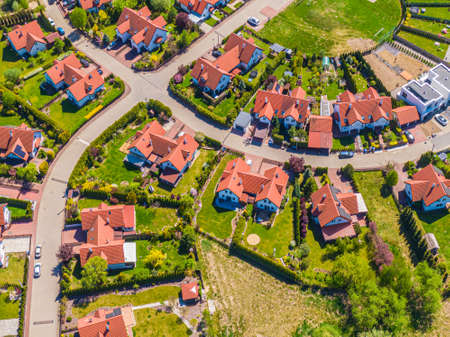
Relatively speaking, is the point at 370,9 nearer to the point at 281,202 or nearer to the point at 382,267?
the point at 281,202

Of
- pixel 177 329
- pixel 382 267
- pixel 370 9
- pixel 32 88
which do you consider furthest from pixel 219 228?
pixel 370 9

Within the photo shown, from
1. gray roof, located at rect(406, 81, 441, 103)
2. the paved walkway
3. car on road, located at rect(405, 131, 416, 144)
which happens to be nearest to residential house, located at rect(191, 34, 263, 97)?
gray roof, located at rect(406, 81, 441, 103)

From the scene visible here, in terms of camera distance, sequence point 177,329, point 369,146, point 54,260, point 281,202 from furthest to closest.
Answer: point 369,146 → point 281,202 → point 54,260 → point 177,329

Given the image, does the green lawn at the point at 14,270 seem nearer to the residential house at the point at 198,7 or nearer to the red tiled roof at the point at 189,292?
the red tiled roof at the point at 189,292

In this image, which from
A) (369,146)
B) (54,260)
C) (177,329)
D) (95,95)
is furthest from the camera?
(95,95)

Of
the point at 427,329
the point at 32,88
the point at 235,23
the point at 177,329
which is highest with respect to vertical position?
the point at 235,23

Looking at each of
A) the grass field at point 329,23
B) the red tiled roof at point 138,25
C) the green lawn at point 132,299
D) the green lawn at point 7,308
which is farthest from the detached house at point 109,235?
the grass field at point 329,23

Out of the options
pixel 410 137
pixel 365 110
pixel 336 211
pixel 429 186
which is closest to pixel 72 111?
pixel 336 211

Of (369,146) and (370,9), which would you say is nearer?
(369,146)
